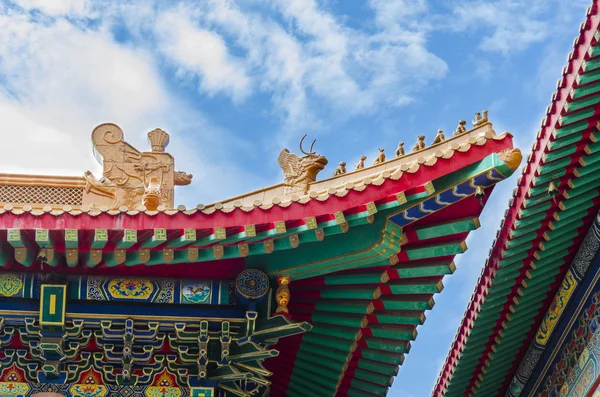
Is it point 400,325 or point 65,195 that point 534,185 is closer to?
point 400,325

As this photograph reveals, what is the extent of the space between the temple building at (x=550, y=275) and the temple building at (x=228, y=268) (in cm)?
17

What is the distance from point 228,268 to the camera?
1367 centimetres

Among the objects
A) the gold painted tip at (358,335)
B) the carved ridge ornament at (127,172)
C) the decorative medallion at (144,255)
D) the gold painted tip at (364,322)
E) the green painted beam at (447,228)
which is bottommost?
the gold painted tip at (358,335)

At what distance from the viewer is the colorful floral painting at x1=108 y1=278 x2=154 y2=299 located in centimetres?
1355

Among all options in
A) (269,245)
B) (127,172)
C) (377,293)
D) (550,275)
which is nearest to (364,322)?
(377,293)

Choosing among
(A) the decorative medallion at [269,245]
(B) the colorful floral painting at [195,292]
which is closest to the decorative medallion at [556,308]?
(A) the decorative medallion at [269,245]

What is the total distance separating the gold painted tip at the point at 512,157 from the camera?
39.9 feet

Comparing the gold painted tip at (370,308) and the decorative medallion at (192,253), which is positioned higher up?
the decorative medallion at (192,253)

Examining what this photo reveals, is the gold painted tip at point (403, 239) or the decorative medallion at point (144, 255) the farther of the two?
the gold painted tip at point (403, 239)

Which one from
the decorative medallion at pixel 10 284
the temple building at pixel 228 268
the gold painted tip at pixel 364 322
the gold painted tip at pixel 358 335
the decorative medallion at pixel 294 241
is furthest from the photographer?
the gold painted tip at pixel 358 335

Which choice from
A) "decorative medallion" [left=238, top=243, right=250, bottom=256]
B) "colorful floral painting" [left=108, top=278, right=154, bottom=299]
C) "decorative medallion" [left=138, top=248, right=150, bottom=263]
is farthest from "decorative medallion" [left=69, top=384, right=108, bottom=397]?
"decorative medallion" [left=238, top=243, right=250, bottom=256]

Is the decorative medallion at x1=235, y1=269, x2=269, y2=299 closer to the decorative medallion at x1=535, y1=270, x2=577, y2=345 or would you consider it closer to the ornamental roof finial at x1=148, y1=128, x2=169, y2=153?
the ornamental roof finial at x1=148, y1=128, x2=169, y2=153

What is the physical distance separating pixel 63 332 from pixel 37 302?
1.36 feet

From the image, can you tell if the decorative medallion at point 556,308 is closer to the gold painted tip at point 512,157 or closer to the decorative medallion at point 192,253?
the gold painted tip at point 512,157
